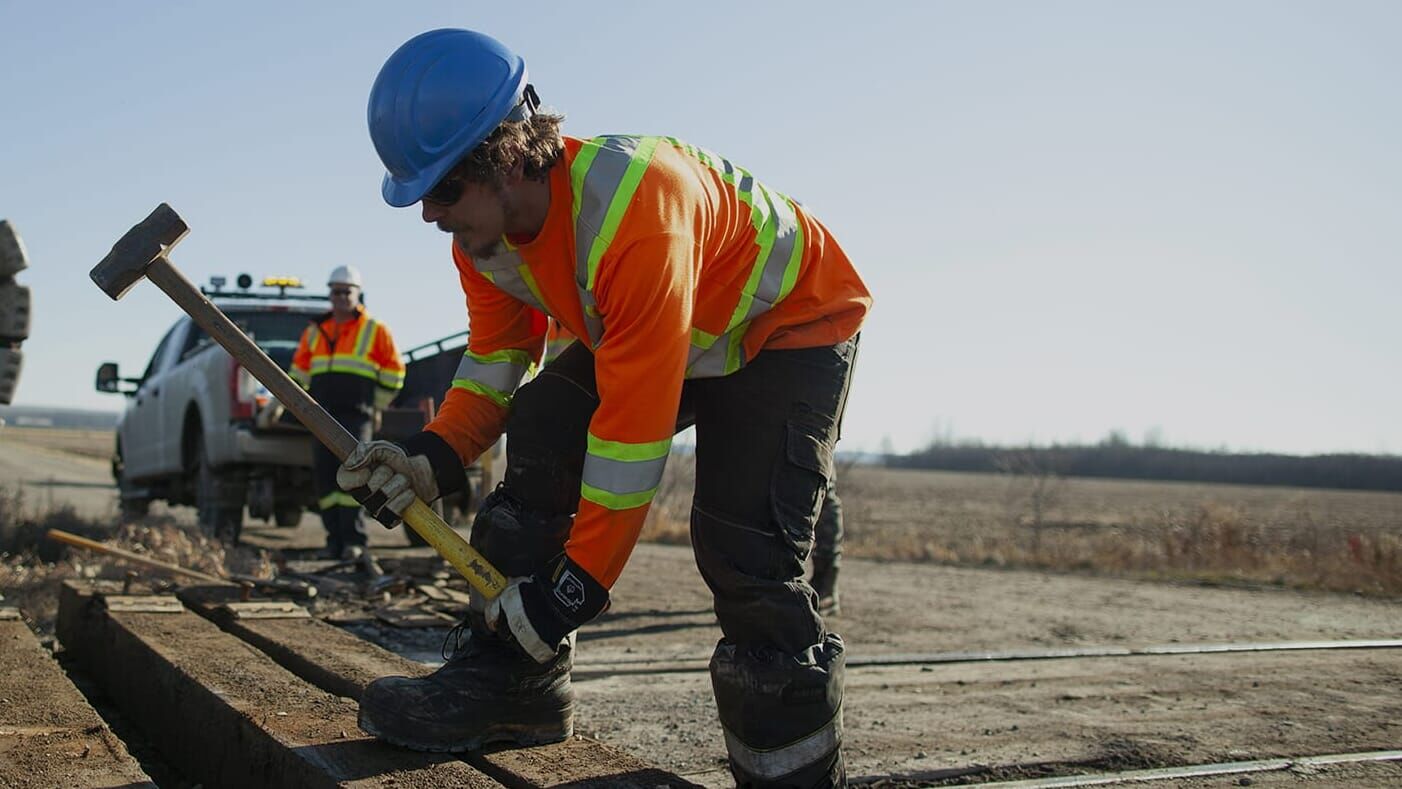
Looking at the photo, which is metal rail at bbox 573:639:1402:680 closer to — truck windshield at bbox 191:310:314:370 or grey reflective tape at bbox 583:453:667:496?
grey reflective tape at bbox 583:453:667:496

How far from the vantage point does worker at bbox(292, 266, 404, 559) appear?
8.27 meters

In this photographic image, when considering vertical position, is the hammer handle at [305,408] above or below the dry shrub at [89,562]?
above

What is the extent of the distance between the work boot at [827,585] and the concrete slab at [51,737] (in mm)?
Answer: 3879

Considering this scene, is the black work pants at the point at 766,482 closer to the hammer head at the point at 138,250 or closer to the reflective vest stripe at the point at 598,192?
the reflective vest stripe at the point at 598,192

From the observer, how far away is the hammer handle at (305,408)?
298 cm

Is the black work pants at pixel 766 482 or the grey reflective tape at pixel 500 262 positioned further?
the grey reflective tape at pixel 500 262

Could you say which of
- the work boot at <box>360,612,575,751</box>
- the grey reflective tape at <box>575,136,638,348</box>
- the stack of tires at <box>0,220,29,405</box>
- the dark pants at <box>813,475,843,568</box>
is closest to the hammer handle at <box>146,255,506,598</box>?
the work boot at <box>360,612,575,751</box>

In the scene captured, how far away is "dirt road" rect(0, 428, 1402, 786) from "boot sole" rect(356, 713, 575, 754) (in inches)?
20.5

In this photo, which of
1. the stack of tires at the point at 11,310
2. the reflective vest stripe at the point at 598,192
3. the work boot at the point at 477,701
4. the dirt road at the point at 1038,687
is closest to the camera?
the reflective vest stripe at the point at 598,192

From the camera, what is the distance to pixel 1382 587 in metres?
9.25

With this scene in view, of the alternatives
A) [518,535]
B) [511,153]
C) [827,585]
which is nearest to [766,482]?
[518,535]

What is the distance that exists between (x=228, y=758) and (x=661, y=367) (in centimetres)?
165

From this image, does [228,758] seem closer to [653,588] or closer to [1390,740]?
[1390,740]

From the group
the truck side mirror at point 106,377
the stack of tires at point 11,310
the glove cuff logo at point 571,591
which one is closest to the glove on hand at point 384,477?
the glove cuff logo at point 571,591
